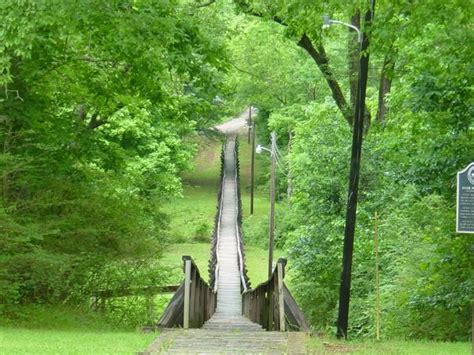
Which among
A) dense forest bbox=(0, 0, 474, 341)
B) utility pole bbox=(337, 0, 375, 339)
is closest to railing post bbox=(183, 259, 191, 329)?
dense forest bbox=(0, 0, 474, 341)

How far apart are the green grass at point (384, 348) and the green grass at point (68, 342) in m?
2.16

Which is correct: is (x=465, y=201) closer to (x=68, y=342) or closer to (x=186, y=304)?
(x=68, y=342)

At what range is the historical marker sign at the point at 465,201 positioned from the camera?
966cm

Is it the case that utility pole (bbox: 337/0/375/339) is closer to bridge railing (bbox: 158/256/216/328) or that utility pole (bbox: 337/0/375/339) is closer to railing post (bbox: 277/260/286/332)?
railing post (bbox: 277/260/286/332)

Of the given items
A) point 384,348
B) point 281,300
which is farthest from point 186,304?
point 384,348

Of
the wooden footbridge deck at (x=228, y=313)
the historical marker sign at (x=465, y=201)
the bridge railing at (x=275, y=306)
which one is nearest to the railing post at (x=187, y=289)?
the wooden footbridge deck at (x=228, y=313)

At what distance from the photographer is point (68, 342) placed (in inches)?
448

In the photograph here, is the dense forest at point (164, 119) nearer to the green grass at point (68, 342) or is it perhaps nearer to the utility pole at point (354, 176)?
the utility pole at point (354, 176)

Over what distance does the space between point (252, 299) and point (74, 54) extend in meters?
11.0

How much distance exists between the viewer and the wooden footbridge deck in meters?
10.5

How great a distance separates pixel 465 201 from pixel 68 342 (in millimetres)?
5380

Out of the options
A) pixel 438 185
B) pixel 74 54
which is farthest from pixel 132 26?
pixel 438 185

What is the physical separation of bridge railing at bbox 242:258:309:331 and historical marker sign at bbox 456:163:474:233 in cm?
380

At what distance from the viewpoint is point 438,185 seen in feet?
49.3
